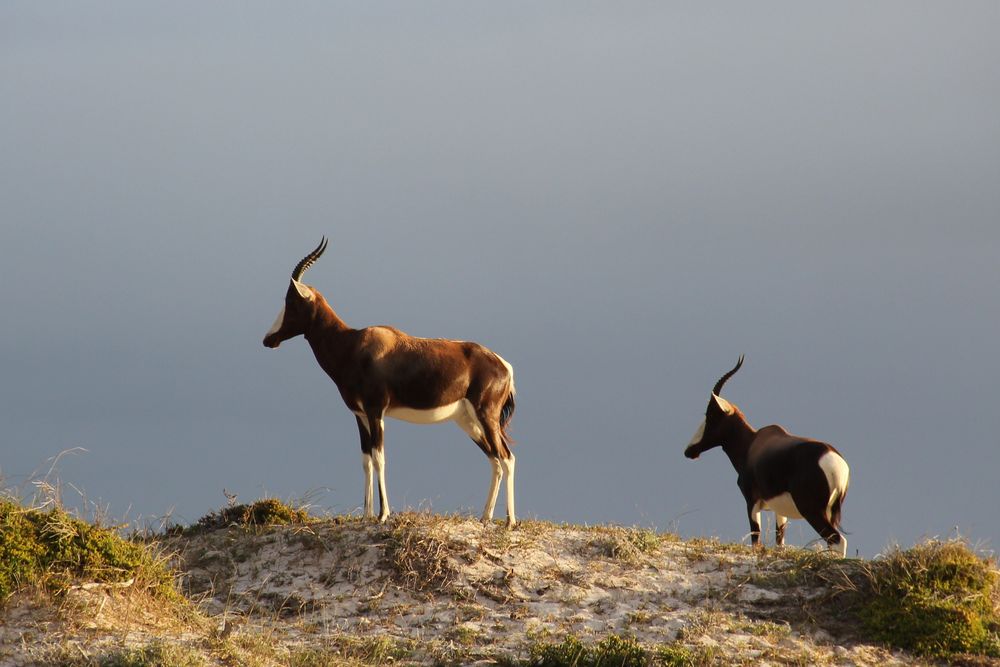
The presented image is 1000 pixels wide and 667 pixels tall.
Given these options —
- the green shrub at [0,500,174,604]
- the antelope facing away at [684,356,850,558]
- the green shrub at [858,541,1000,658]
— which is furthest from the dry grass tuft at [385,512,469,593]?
the antelope facing away at [684,356,850,558]

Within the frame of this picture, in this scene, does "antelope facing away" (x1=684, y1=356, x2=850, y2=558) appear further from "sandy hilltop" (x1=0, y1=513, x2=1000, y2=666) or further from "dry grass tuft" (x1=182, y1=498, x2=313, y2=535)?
"dry grass tuft" (x1=182, y1=498, x2=313, y2=535)

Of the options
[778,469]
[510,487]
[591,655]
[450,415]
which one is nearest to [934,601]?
[778,469]

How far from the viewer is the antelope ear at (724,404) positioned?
66.7ft

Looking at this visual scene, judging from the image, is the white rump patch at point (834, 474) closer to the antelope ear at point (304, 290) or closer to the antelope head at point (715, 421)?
the antelope head at point (715, 421)

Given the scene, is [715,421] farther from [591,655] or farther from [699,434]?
[591,655]

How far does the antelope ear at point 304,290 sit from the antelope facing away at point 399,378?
14 mm

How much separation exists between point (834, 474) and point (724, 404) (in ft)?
9.15

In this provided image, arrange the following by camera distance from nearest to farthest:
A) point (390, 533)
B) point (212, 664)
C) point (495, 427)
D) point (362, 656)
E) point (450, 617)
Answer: point (212, 664), point (362, 656), point (450, 617), point (390, 533), point (495, 427)

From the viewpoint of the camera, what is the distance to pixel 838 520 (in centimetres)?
1823

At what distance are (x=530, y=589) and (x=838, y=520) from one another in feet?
17.8

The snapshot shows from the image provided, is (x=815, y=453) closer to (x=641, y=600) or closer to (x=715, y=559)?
(x=715, y=559)

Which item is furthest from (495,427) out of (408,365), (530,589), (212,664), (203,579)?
(212,664)

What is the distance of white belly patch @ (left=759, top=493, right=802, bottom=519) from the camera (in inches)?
733

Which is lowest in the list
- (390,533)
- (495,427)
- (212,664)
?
(212,664)
